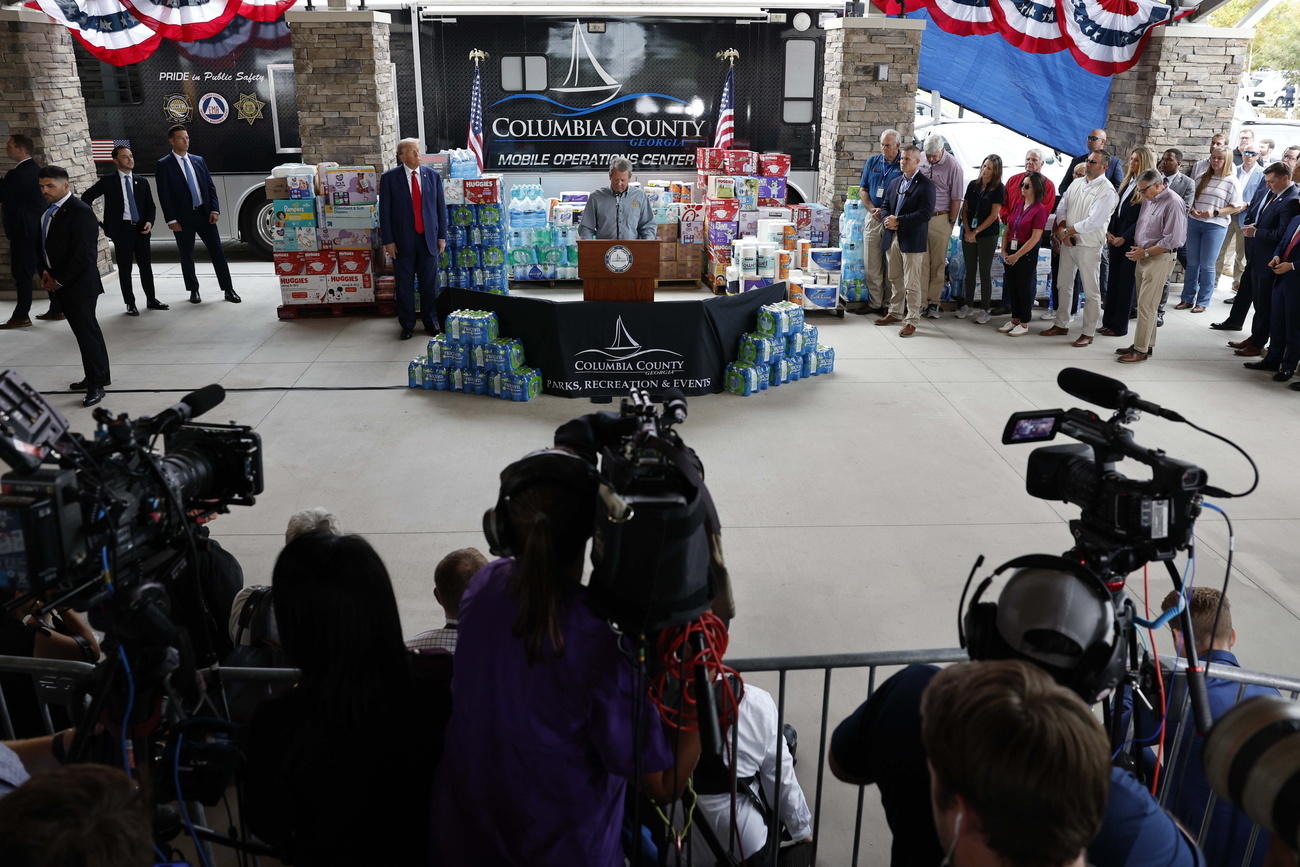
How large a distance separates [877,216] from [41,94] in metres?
9.57

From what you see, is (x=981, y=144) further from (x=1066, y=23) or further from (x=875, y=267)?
(x=875, y=267)

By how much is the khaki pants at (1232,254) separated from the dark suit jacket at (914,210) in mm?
3929

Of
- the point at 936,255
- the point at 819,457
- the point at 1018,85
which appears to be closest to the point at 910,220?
the point at 936,255

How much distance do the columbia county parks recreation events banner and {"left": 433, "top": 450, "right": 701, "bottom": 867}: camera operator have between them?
5.98m

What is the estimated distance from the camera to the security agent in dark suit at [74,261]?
7445 mm

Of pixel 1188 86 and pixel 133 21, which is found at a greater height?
pixel 133 21

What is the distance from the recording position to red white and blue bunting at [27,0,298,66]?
9852mm

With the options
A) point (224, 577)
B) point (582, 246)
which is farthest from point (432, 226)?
point (224, 577)

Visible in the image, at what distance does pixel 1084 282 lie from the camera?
386 inches

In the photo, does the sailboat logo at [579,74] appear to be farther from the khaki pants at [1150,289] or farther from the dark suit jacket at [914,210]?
the khaki pants at [1150,289]

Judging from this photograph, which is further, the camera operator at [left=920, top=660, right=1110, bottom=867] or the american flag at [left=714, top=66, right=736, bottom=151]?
the american flag at [left=714, top=66, right=736, bottom=151]

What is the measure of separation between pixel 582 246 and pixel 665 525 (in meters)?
6.47

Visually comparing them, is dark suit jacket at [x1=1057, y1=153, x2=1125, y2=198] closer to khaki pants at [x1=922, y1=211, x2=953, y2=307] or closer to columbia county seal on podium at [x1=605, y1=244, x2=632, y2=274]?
khaki pants at [x1=922, y1=211, x2=953, y2=307]

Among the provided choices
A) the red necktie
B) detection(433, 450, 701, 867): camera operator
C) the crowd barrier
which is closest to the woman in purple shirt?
the red necktie
